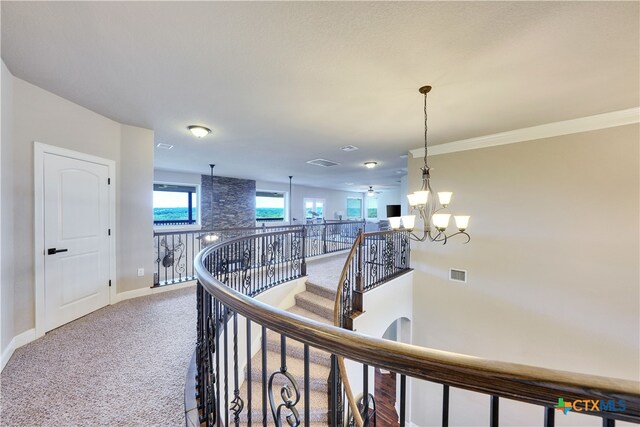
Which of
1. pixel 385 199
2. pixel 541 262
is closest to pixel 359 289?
pixel 541 262

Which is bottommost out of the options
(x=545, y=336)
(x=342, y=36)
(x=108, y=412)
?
(x=545, y=336)

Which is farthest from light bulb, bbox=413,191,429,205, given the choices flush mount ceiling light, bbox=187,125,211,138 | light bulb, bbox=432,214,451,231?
flush mount ceiling light, bbox=187,125,211,138

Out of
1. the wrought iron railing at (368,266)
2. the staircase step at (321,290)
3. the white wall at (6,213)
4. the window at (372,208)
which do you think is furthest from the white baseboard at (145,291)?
the window at (372,208)

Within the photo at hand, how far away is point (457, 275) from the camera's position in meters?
4.40

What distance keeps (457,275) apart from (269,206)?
7351 millimetres

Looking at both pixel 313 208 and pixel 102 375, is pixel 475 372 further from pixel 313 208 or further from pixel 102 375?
pixel 313 208

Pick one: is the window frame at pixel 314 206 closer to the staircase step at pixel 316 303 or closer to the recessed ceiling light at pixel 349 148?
the recessed ceiling light at pixel 349 148

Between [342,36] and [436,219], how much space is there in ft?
6.44

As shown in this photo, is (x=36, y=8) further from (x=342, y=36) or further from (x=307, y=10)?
(x=342, y=36)

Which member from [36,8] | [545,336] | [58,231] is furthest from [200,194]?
[545,336]

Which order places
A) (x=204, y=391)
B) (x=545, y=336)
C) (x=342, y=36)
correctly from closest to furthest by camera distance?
(x=204, y=391)
(x=342, y=36)
(x=545, y=336)

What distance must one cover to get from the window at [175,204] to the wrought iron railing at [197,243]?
2.53ft

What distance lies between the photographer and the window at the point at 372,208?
1488 centimetres

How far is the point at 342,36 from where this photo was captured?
69.9 inches
